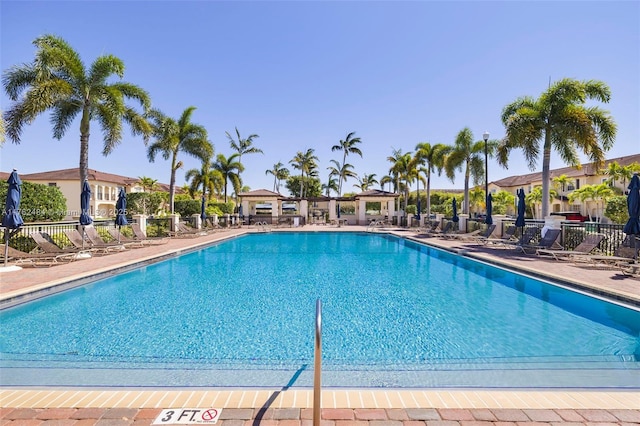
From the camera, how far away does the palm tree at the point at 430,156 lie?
28312 millimetres

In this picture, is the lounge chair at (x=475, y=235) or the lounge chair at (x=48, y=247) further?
the lounge chair at (x=475, y=235)

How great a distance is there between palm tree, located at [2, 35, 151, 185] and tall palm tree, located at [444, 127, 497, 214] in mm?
22791

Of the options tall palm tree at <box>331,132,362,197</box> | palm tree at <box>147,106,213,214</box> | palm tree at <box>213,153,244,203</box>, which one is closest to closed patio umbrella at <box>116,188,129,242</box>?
palm tree at <box>147,106,213,214</box>

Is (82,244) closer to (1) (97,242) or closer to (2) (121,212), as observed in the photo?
(1) (97,242)

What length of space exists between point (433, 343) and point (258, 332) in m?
2.70

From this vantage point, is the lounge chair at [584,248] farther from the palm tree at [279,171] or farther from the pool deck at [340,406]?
the palm tree at [279,171]

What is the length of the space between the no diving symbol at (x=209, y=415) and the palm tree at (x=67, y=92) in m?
14.6

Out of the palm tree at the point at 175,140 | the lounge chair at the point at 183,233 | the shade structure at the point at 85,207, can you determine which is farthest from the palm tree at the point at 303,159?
the shade structure at the point at 85,207

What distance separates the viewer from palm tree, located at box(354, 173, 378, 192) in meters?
54.5

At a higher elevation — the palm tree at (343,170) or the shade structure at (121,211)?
the palm tree at (343,170)

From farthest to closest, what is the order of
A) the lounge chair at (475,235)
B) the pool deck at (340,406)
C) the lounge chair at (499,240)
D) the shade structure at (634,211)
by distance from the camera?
the lounge chair at (475,235)
the lounge chair at (499,240)
the shade structure at (634,211)
the pool deck at (340,406)

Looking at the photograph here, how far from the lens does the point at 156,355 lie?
13.5 ft

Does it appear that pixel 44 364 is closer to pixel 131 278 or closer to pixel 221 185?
pixel 131 278

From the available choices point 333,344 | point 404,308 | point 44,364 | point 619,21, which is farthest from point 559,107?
point 44,364
